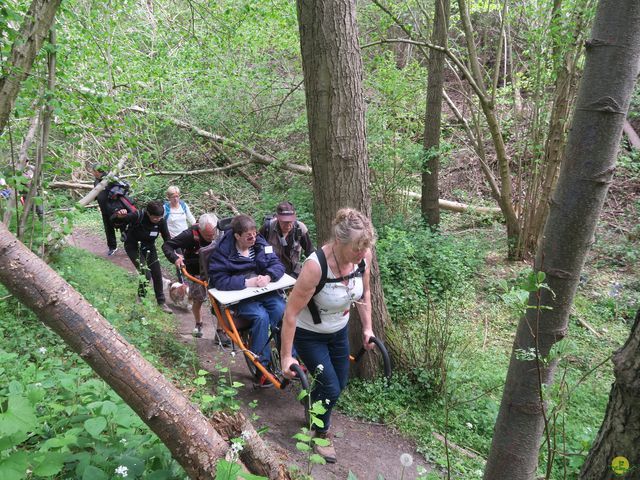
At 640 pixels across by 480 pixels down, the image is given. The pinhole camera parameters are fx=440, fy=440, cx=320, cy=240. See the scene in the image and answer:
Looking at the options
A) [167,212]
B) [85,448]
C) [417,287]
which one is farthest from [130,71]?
[85,448]

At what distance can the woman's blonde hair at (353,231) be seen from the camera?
9.99ft

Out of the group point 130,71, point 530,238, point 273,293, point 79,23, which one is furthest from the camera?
point 530,238

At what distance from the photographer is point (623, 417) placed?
43.9 inches

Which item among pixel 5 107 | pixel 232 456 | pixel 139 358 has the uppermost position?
pixel 5 107

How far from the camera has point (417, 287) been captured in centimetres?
713

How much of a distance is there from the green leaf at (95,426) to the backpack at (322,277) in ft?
5.09

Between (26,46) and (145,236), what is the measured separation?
3.87 meters

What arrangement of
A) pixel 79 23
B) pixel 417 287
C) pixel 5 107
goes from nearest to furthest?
pixel 5 107 < pixel 79 23 < pixel 417 287

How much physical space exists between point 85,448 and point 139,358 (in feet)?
3.18

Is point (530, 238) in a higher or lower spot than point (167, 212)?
lower

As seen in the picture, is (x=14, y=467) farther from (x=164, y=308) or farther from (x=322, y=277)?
(x=164, y=308)

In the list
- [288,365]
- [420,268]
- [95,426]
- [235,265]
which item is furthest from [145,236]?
[95,426]

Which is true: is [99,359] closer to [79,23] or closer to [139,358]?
[139,358]

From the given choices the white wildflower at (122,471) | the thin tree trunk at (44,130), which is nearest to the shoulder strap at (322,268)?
the white wildflower at (122,471)
